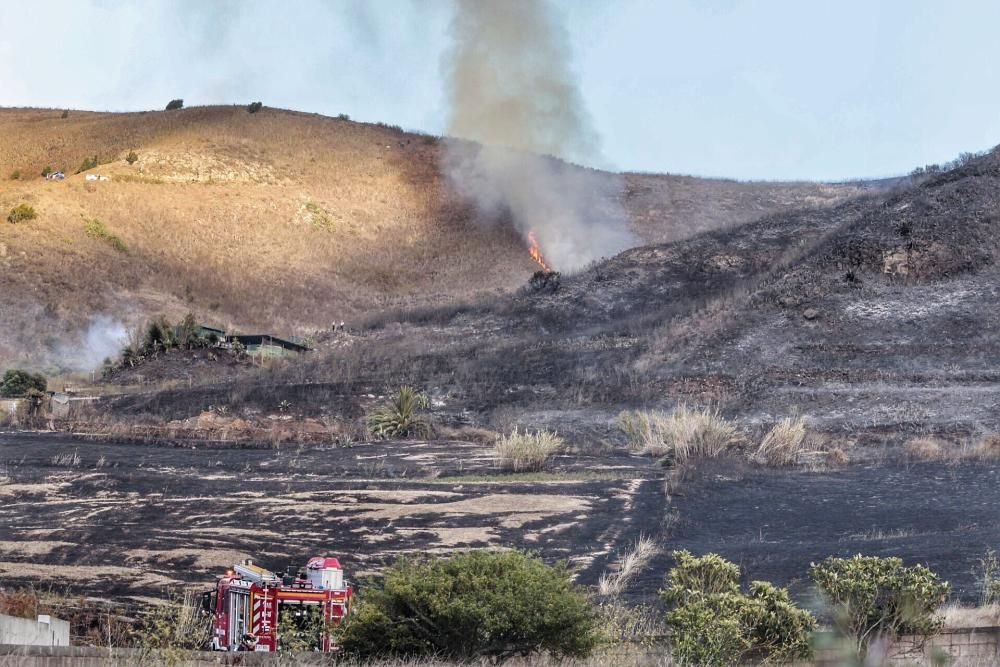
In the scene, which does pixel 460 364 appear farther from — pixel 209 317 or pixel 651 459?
pixel 209 317

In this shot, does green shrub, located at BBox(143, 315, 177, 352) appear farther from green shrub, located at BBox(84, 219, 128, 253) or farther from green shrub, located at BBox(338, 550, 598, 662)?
green shrub, located at BBox(338, 550, 598, 662)

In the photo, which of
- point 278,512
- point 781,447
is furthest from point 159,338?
point 781,447

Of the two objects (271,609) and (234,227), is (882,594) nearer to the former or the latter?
(271,609)

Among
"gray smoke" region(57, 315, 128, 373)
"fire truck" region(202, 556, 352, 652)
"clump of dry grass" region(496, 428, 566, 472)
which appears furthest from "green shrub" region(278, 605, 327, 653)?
"gray smoke" region(57, 315, 128, 373)

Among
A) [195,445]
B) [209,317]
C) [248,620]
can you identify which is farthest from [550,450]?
[209,317]

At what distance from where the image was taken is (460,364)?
3703 cm

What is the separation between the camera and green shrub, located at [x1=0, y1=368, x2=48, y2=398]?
115 ft

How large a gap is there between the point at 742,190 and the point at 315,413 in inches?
2177

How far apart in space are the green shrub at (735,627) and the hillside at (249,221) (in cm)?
3649

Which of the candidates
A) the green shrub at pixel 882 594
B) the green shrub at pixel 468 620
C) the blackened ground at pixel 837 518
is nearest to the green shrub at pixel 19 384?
the blackened ground at pixel 837 518

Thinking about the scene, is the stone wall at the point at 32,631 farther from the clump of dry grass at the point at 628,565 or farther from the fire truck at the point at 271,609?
the clump of dry grass at the point at 628,565

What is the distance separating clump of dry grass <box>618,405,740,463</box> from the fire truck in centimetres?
1125

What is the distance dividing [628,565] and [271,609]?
17.5ft

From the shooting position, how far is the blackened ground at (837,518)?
16203 millimetres
